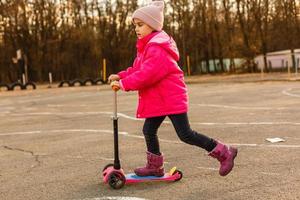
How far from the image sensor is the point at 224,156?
5.30 m

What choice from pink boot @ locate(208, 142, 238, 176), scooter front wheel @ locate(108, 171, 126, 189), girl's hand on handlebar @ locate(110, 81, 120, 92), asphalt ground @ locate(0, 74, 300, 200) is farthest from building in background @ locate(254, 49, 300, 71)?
scooter front wheel @ locate(108, 171, 126, 189)

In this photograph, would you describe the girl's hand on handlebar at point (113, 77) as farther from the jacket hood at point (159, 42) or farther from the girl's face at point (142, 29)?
the girl's face at point (142, 29)

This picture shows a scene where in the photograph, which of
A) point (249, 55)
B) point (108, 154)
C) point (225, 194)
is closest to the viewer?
point (225, 194)

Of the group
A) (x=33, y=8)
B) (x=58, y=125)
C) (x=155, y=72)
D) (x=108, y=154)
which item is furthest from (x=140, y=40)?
(x=33, y=8)

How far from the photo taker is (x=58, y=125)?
36.5ft

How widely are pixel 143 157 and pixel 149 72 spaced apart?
193 centimetres

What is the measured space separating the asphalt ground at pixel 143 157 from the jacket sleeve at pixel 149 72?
1004 mm

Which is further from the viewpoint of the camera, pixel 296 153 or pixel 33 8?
pixel 33 8

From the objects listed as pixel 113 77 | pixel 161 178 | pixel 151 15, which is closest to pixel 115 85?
pixel 113 77

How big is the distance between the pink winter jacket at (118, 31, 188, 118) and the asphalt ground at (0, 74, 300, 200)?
2.50ft

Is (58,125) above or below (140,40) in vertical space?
below

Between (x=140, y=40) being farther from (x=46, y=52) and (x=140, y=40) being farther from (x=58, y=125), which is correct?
(x=46, y=52)

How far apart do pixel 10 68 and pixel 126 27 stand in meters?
11.8

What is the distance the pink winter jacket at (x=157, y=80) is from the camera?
5.11 m
